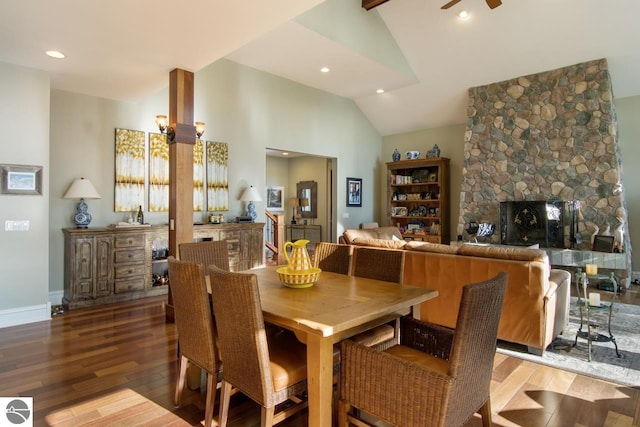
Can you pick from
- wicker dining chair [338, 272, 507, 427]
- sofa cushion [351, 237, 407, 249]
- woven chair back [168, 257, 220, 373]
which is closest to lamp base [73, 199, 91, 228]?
woven chair back [168, 257, 220, 373]

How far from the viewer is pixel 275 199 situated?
409 inches

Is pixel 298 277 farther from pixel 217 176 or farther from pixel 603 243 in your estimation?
pixel 603 243

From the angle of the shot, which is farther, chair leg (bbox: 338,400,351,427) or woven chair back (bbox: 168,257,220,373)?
woven chair back (bbox: 168,257,220,373)

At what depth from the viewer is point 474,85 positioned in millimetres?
6973

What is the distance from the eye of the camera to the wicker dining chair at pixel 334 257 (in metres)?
3.01

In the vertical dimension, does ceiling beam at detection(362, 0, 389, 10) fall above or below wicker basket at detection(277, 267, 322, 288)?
above

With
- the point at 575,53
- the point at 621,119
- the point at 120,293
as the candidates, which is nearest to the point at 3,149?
the point at 120,293

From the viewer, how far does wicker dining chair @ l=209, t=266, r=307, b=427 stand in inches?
64.3

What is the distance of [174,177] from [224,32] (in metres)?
1.63

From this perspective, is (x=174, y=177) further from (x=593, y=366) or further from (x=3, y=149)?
(x=593, y=366)

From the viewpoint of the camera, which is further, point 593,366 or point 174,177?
point 174,177

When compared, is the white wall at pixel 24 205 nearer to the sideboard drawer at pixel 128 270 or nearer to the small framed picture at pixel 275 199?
the sideboard drawer at pixel 128 270

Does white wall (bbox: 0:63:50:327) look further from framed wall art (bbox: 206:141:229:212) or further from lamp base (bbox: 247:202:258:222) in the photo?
lamp base (bbox: 247:202:258:222)

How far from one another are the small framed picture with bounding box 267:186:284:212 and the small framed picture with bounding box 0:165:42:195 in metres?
6.39
